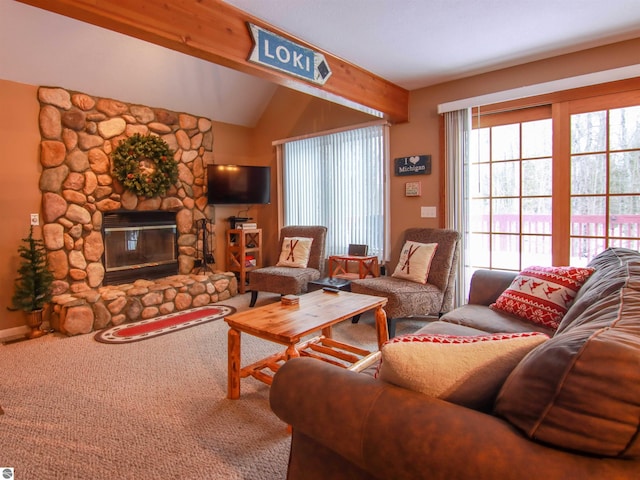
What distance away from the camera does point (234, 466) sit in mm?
1710

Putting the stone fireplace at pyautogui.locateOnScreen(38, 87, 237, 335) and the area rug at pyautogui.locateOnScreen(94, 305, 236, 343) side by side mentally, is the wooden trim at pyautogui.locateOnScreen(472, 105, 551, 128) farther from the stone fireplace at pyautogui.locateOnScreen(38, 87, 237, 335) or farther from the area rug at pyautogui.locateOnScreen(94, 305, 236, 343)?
the stone fireplace at pyautogui.locateOnScreen(38, 87, 237, 335)

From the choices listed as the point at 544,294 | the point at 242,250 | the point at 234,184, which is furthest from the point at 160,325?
the point at 544,294

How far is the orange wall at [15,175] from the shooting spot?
3.49m

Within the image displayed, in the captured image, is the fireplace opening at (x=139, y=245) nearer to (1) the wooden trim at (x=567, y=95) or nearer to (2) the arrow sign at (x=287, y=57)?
(2) the arrow sign at (x=287, y=57)

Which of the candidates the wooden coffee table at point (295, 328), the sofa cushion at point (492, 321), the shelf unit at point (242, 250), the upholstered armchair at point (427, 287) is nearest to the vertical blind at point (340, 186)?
the shelf unit at point (242, 250)

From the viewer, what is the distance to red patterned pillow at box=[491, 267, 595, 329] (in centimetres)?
219

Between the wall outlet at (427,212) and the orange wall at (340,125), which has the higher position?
the orange wall at (340,125)

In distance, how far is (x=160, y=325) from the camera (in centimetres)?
377

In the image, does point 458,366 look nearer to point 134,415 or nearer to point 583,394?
point 583,394

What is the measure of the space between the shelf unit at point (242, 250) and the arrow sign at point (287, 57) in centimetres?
265

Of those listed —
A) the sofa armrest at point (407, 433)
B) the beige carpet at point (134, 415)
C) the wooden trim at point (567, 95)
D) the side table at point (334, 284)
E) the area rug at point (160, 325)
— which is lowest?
the beige carpet at point (134, 415)

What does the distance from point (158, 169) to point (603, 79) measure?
445 cm

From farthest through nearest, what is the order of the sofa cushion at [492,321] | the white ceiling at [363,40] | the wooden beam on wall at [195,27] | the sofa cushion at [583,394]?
1. the white ceiling at [363,40]
2. the sofa cushion at [492,321]
3. the wooden beam on wall at [195,27]
4. the sofa cushion at [583,394]

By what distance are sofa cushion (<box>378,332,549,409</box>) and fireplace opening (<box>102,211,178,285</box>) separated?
408 cm
